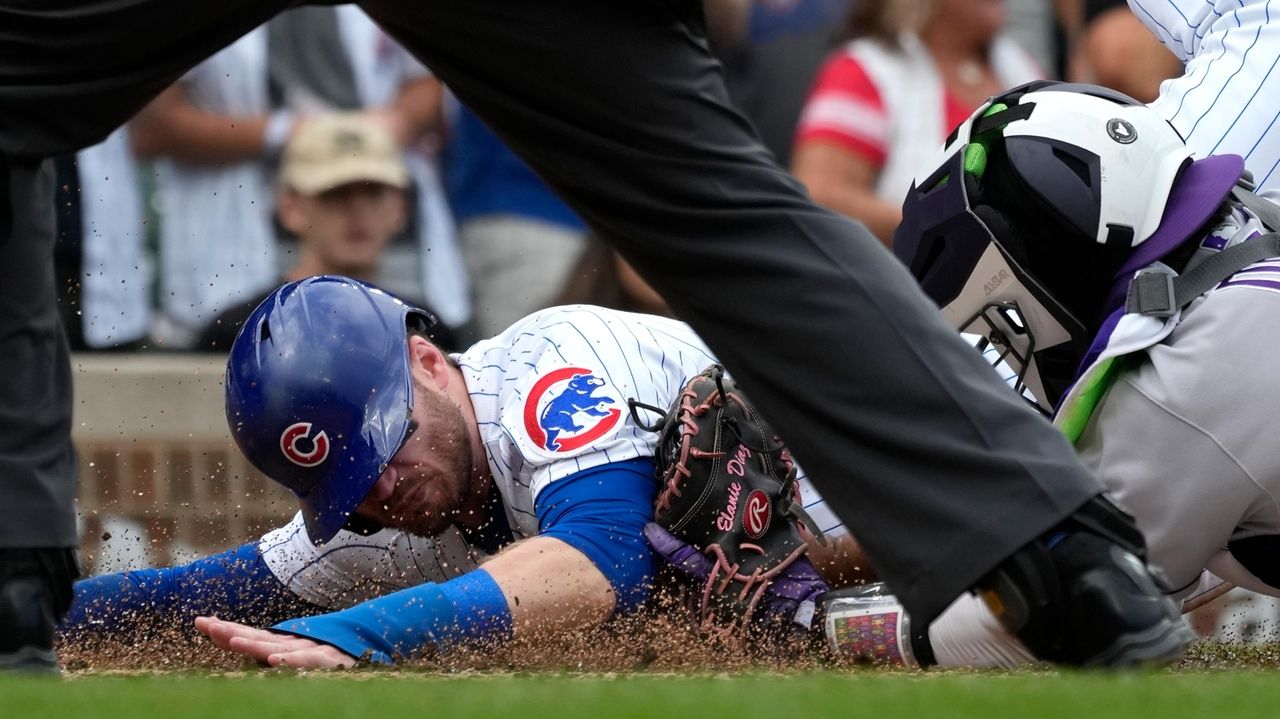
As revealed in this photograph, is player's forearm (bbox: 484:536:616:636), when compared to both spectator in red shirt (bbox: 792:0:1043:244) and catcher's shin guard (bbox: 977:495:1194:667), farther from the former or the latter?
spectator in red shirt (bbox: 792:0:1043:244)

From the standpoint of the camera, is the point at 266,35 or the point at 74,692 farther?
the point at 266,35

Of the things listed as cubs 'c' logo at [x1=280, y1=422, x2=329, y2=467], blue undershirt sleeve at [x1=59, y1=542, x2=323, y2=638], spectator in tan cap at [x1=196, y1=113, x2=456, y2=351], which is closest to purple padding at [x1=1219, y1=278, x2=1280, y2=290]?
cubs 'c' logo at [x1=280, y1=422, x2=329, y2=467]

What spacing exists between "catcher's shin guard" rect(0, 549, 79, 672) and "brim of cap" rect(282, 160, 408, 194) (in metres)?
4.40

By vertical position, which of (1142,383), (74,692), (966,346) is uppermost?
(966,346)

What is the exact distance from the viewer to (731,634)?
4379 mm

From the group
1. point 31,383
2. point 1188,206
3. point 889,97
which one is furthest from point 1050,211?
point 889,97

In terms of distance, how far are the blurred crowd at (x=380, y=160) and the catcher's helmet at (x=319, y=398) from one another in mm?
3102

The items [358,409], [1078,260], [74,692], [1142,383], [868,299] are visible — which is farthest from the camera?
[358,409]

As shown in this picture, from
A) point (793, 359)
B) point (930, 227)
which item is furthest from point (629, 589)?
point (793, 359)

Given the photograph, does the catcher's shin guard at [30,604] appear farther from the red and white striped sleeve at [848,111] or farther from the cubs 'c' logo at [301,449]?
the red and white striped sleeve at [848,111]

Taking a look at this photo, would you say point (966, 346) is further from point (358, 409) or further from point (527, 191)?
point (527, 191)

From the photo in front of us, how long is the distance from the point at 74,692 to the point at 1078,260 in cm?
231

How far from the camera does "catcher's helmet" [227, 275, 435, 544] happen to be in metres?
4.37

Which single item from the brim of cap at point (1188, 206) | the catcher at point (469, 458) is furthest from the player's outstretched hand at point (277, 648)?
the brim of cap at point (1188, 206)
